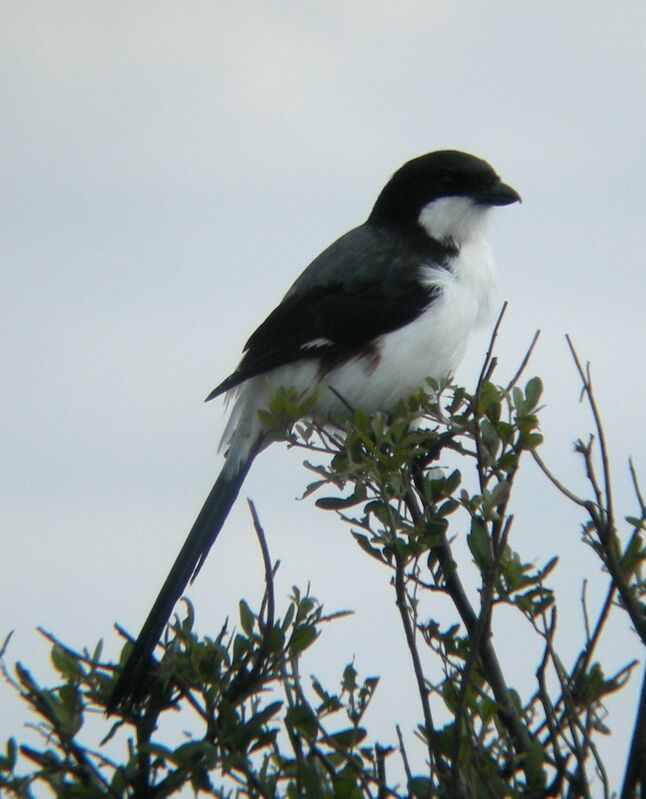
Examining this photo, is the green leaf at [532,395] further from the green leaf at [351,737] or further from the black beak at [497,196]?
the black beak at [497,196]

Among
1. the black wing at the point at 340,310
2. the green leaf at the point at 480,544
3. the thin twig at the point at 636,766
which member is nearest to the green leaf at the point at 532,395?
the green leaf at the point at 480,544

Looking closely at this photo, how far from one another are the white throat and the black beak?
3 centimetres

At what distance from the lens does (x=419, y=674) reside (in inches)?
95.2

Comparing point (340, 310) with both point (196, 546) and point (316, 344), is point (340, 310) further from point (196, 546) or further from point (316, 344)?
point (196, 546)

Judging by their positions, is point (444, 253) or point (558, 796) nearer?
point (558, 796)

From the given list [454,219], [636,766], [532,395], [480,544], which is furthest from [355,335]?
[636,766]

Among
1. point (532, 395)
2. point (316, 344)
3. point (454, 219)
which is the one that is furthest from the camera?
point (454, 219)

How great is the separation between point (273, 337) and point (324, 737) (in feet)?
9.27

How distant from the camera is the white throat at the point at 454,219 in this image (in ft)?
18.8

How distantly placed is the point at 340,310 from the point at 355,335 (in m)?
0.13

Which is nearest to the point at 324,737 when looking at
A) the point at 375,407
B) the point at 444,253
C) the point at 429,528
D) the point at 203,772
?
the point at 203,772

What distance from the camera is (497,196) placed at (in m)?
5.80

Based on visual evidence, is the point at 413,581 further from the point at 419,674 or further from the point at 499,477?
the point at 419,674

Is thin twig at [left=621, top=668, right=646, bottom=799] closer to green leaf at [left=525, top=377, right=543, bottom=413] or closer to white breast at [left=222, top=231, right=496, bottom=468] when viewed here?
green leaf at [left=525, top=377, right=543, bottom=413]
